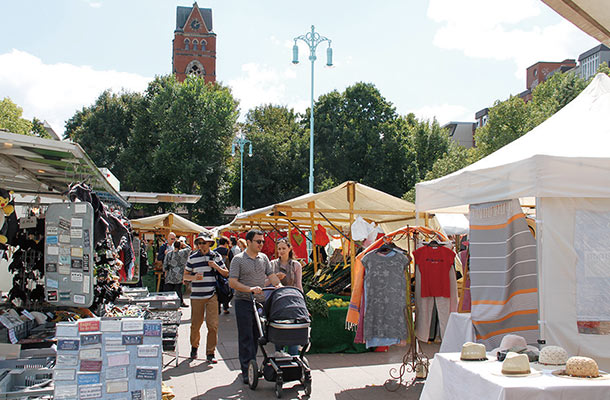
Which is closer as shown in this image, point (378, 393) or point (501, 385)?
point (501, 385)

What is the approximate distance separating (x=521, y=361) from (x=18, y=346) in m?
4.43

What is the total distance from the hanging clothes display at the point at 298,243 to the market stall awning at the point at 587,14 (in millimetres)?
11149

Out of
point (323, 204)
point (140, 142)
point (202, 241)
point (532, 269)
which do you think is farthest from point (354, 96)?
point (532, 269)

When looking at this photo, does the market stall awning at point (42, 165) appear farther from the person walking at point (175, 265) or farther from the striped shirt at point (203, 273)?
the person walking at point (175, 265)

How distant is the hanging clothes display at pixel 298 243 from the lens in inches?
573

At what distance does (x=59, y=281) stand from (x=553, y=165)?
4.99m

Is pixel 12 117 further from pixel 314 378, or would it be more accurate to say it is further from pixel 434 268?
pixel 434 268

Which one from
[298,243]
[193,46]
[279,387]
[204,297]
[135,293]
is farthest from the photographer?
[193,46]

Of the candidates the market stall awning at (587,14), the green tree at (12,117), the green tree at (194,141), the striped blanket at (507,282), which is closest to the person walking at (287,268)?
the striped blanket at (507,282)

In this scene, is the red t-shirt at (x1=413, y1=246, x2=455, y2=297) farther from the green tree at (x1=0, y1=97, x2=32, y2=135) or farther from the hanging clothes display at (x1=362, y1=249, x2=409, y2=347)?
the green tree at (x1=0, y1=97, x2=32, y2=135)

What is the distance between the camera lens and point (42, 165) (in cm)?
610

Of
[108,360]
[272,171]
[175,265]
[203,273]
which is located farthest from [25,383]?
[272,171]

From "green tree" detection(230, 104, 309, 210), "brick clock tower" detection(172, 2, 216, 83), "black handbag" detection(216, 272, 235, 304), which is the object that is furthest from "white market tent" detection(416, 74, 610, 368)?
"brick clock tower" detection(172, 2, 216, 83)

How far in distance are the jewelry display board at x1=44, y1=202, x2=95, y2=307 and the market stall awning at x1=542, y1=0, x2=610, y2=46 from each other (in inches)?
182
